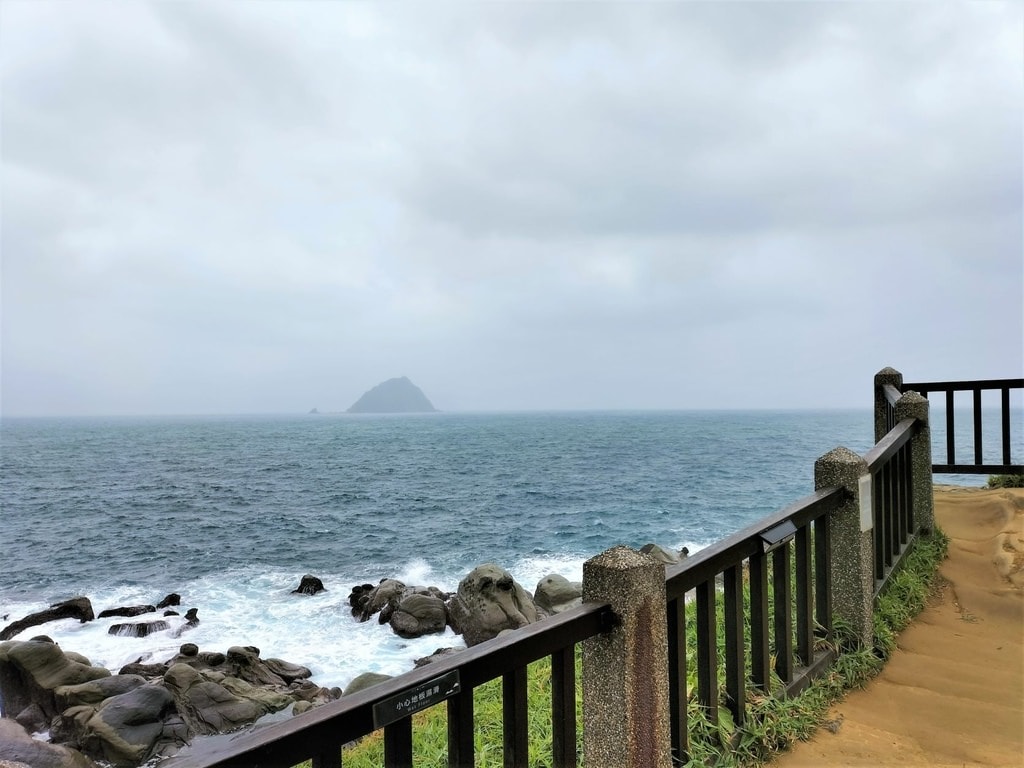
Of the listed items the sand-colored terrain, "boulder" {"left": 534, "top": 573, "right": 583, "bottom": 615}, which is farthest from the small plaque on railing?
"boulder" {"left": 534, "top": 573, "right": 583, "bottom": 615}

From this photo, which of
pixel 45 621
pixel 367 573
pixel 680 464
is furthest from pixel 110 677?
pixel 680 464

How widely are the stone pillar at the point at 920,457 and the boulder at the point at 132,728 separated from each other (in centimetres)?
1215

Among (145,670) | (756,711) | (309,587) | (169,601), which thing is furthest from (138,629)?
(756,711)

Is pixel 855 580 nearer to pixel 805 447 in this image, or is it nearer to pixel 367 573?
pixel 367 573

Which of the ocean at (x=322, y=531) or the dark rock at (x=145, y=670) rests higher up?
the dark rock at (x=145, y=670)

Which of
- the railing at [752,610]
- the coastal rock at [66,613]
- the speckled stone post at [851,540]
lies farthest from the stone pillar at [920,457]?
the coastal rock at [66,613]

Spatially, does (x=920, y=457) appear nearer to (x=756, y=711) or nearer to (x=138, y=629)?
(x=756, y=711)

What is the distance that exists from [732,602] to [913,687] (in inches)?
73.1

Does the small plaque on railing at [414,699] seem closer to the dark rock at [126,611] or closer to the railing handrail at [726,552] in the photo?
the railing handrail at [726,552]

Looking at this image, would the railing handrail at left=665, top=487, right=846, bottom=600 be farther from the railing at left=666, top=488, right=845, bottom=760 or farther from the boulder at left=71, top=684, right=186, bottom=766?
the boulder at left=71, top=684, right=186, bottom=766

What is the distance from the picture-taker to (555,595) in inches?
634

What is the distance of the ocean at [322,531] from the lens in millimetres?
17562

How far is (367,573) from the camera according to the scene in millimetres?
23266

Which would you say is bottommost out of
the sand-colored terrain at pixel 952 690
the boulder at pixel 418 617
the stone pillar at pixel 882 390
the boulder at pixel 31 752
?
the boulder at pixel 418 617
